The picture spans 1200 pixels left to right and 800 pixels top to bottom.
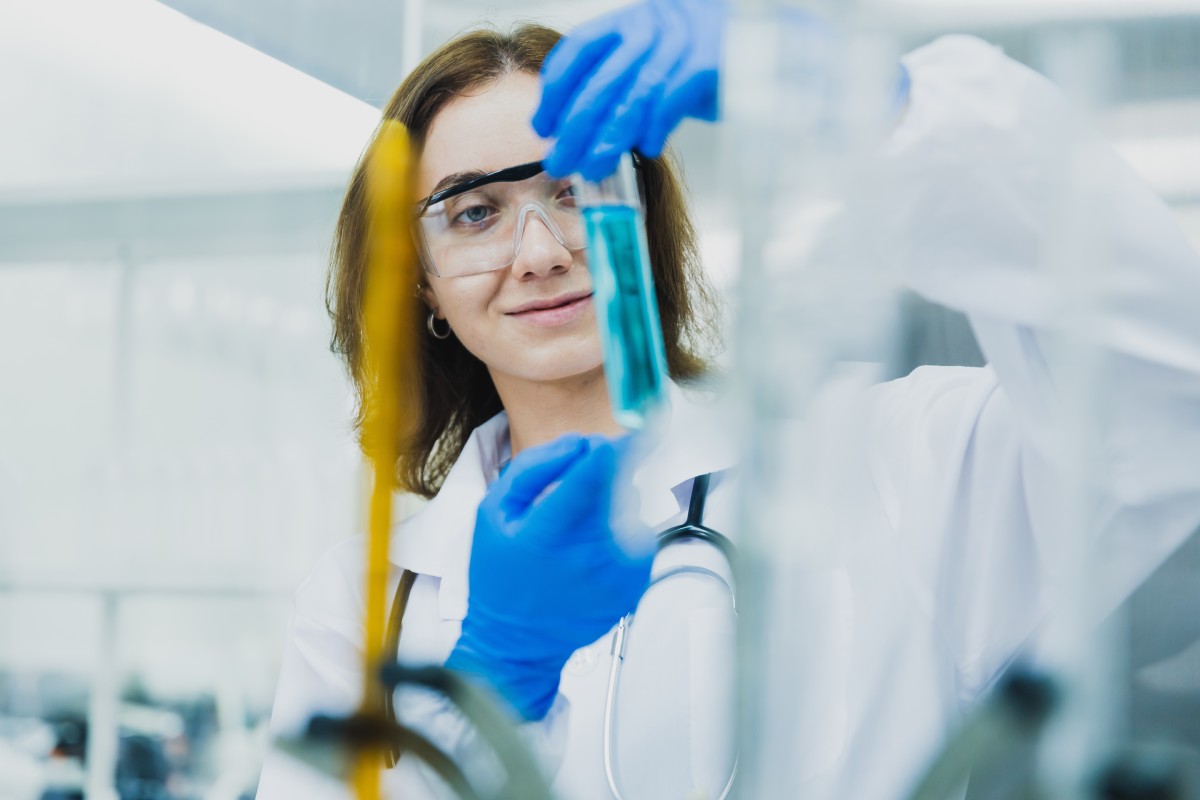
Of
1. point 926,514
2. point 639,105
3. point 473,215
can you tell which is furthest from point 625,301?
point 473,215

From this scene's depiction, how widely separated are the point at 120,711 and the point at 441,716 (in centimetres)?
123

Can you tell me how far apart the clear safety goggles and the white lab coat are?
19 cm

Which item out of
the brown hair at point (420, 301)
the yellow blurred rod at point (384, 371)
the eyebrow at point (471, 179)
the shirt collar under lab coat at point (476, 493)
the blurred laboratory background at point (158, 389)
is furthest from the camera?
the blurred laboratory background at point (158, 389)

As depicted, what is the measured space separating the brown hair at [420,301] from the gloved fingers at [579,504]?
40 centimetres

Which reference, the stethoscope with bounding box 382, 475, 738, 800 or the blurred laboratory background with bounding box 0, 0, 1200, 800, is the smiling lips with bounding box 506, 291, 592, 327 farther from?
the blurred laboratory background with bounding box 0, 0, 1200, 800

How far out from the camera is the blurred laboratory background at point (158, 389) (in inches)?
60.8

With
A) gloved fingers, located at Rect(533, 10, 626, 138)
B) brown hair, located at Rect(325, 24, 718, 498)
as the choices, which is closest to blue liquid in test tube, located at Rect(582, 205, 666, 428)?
gloved fingers, located at Rect(533, 10, 626, 138)

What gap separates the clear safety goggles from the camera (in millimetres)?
846

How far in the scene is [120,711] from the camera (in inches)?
65.1

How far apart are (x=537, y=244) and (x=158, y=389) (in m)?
1.17

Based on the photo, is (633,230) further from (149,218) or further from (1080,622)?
(149,218)

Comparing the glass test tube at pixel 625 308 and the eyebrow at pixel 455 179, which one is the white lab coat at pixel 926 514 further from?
the eyebrow at pixel 455 179

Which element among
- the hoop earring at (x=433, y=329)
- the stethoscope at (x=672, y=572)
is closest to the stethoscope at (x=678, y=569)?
the stethoscope at (x=672, y=572)

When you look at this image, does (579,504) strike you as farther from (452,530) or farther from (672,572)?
(452,530)
